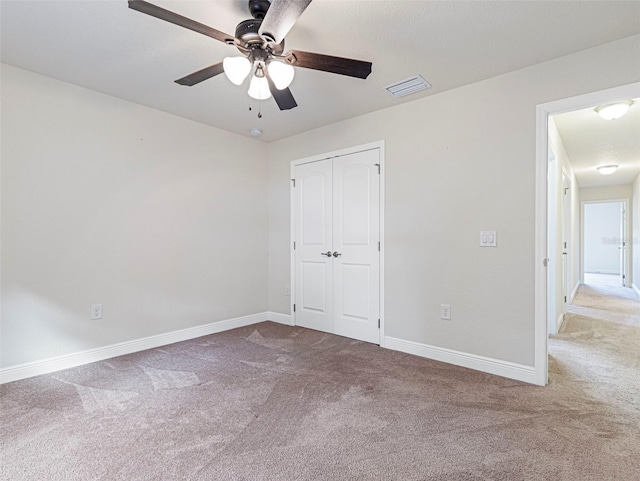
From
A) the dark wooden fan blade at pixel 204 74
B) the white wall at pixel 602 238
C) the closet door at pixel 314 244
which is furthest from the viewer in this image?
the white wall at pixel 602 238

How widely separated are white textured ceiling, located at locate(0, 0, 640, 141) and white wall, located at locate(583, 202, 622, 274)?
1085 centimetres

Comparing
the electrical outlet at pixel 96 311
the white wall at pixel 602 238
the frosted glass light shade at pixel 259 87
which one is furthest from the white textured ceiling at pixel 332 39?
the white wall at pixel 602 238

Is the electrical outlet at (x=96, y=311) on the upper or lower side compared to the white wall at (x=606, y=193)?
lower

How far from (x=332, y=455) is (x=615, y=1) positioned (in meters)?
2.87

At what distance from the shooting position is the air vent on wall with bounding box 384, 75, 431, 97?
271 centimetres

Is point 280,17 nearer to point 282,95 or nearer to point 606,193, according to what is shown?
point 282,95

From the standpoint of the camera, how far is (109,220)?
9.87ft

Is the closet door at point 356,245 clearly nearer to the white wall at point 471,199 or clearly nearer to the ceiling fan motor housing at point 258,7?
the white wall at point 471,199

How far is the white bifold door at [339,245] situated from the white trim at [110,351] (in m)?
0.96

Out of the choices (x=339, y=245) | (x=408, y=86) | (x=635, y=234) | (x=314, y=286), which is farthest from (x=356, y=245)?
(x=635, y=234)

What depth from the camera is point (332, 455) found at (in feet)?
5.43

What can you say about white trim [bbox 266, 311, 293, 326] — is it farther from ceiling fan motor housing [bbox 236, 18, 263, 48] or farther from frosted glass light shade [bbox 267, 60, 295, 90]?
ceiling fan motor housing [bbox 236, 18, 263, 48]

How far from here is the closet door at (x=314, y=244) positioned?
151 inches

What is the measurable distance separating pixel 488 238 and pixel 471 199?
36 centimetres
